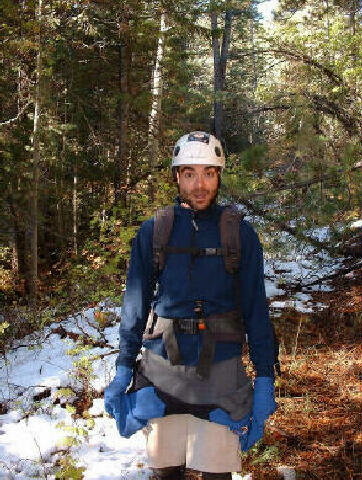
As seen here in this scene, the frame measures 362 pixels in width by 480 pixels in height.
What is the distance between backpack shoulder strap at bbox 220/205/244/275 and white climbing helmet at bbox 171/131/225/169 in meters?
0.41

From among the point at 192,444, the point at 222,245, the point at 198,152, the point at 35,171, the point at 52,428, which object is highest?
the point at 35,171

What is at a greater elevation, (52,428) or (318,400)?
(318,400)

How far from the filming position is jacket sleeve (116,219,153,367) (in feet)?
8.68

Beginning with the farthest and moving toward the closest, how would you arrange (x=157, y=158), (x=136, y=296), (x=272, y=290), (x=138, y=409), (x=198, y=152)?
(x=157, y=158), (x=272, y=290), (x=198, y=152), (x=136, y=296), (x=138, y=409)

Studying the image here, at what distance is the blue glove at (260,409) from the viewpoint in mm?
2500

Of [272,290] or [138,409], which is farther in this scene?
[272,290]

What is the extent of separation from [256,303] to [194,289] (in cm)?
38

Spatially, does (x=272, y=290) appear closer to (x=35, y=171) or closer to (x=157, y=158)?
(x=35, y=171)

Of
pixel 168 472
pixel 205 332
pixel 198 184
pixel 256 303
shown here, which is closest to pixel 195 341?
pixel 205 332

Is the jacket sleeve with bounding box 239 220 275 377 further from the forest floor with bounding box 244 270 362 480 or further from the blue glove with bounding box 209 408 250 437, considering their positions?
the forest floor with bounding box 244 270 362 480

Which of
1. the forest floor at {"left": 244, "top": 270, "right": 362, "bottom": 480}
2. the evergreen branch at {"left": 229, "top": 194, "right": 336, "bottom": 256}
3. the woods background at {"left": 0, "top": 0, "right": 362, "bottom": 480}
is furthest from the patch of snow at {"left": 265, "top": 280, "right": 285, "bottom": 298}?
the forest floor at {"left": 244, "top": 270, "right": 362, "bottom": 480}

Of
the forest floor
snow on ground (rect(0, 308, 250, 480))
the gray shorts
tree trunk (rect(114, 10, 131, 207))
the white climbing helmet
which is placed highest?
tree trunk (rect(114, 10, 131, 207))

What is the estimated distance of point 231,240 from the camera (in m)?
2.49

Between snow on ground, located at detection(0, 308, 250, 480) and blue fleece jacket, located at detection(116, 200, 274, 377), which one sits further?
snow on ground, located at detection(0, 308, 250, 480)
